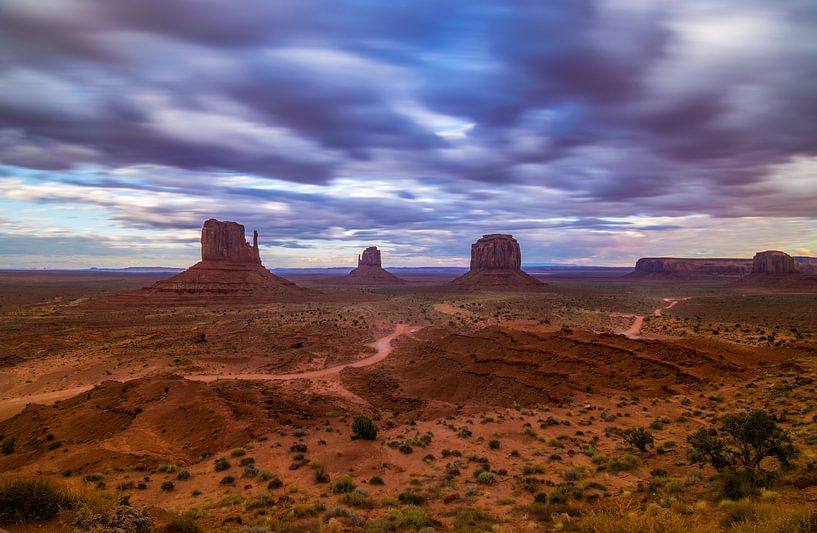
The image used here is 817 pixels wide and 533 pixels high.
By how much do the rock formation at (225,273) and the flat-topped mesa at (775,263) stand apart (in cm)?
17211

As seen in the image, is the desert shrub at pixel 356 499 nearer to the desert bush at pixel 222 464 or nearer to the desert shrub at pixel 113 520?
the desert shrub at pixel 113 520

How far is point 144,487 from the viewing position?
537 inches

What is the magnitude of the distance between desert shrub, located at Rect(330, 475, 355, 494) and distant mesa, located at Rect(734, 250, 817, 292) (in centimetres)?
16568

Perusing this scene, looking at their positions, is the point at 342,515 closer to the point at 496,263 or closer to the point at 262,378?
the point at 262,378

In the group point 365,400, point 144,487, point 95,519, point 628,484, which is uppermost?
point 95,519

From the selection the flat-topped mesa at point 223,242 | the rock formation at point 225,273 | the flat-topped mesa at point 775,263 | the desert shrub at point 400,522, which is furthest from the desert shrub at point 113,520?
the flat-topped mesa at point 775,263

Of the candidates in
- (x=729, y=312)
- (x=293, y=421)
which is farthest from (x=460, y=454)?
(x=729, y=312)

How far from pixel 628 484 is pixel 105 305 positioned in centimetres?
9885

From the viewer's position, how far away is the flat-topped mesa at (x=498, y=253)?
15475 cm

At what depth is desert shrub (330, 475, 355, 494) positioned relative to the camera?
1286 centimetres

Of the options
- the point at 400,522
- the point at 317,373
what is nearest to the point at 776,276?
the point at 317,373

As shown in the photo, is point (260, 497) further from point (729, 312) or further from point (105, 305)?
point (105, 305)

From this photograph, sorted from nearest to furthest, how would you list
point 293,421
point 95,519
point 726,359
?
point 95,519
point 293,421
point 726,359

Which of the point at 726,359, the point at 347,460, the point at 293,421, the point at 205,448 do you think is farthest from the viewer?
the point at 726,359
